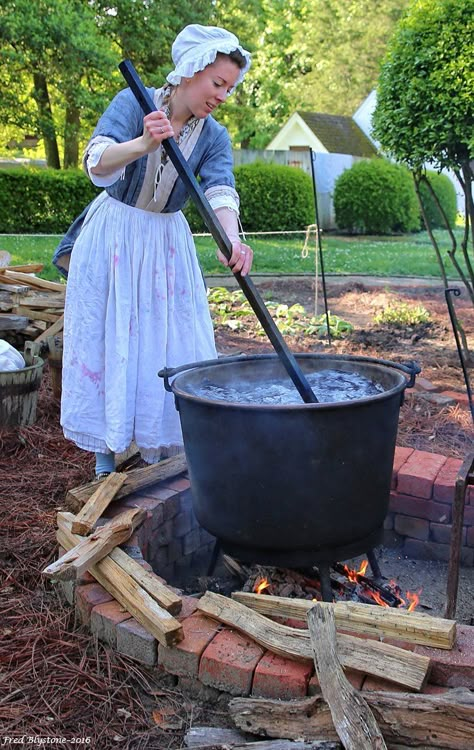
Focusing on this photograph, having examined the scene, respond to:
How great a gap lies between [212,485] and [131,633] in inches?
18.6

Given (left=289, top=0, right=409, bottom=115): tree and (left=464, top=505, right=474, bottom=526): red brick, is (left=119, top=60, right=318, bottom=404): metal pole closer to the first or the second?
(left=464, top=505, right=474, bottom=526): red brick

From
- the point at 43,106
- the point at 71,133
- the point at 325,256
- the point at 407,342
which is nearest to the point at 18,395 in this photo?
the point at 407,342

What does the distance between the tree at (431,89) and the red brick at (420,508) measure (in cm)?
154

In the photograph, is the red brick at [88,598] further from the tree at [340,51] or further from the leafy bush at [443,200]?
the tree at [340,51]

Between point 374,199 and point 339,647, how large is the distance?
17.1 m

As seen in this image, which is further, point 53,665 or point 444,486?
point 444,486

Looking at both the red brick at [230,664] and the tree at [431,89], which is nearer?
the red brick at [230,664]

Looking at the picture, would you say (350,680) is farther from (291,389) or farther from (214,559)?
(291,389)

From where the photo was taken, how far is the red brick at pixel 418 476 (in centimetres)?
267

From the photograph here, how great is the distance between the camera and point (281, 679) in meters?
1.70

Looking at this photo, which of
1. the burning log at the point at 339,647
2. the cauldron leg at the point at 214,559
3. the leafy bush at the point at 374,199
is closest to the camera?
the burning log at the point at 339,647

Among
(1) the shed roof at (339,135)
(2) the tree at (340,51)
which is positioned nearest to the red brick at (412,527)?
(1) the shed roof at (339,135)

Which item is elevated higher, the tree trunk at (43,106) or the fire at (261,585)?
the tree trunk at (43,106)

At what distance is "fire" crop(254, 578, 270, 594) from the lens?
216cm
